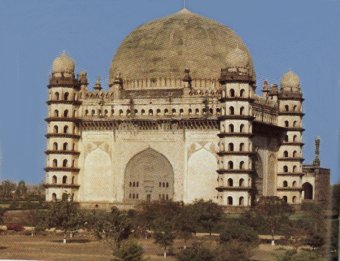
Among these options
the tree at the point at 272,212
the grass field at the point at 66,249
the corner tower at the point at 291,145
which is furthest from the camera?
the corner tower at the point at 291,145

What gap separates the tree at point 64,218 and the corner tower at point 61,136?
461 inches

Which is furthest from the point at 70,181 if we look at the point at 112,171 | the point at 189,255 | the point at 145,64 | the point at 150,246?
the point at 189,255

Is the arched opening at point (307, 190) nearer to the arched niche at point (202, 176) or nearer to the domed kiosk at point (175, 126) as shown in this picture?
the domed kiosk at point (175, 126)

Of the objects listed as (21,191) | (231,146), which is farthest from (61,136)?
(21,191)

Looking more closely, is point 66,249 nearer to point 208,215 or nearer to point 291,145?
point 208,215

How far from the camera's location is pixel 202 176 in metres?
52.0

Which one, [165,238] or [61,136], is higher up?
[61,136]

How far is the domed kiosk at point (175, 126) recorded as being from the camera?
50781 mm

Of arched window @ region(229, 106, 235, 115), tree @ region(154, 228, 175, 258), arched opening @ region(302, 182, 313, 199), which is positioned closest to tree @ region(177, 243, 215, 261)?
tree @ region(154, 228, 175, 258)

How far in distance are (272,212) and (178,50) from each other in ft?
41.9

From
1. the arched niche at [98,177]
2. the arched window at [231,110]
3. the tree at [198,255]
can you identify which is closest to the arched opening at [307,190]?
the arched niche at [98,177]

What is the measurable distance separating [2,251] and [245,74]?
20.1 metres

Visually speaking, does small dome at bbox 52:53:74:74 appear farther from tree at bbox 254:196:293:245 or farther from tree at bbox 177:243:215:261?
tree at bbox 177:243:215:261

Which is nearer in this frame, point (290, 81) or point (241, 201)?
point (241, 201)
